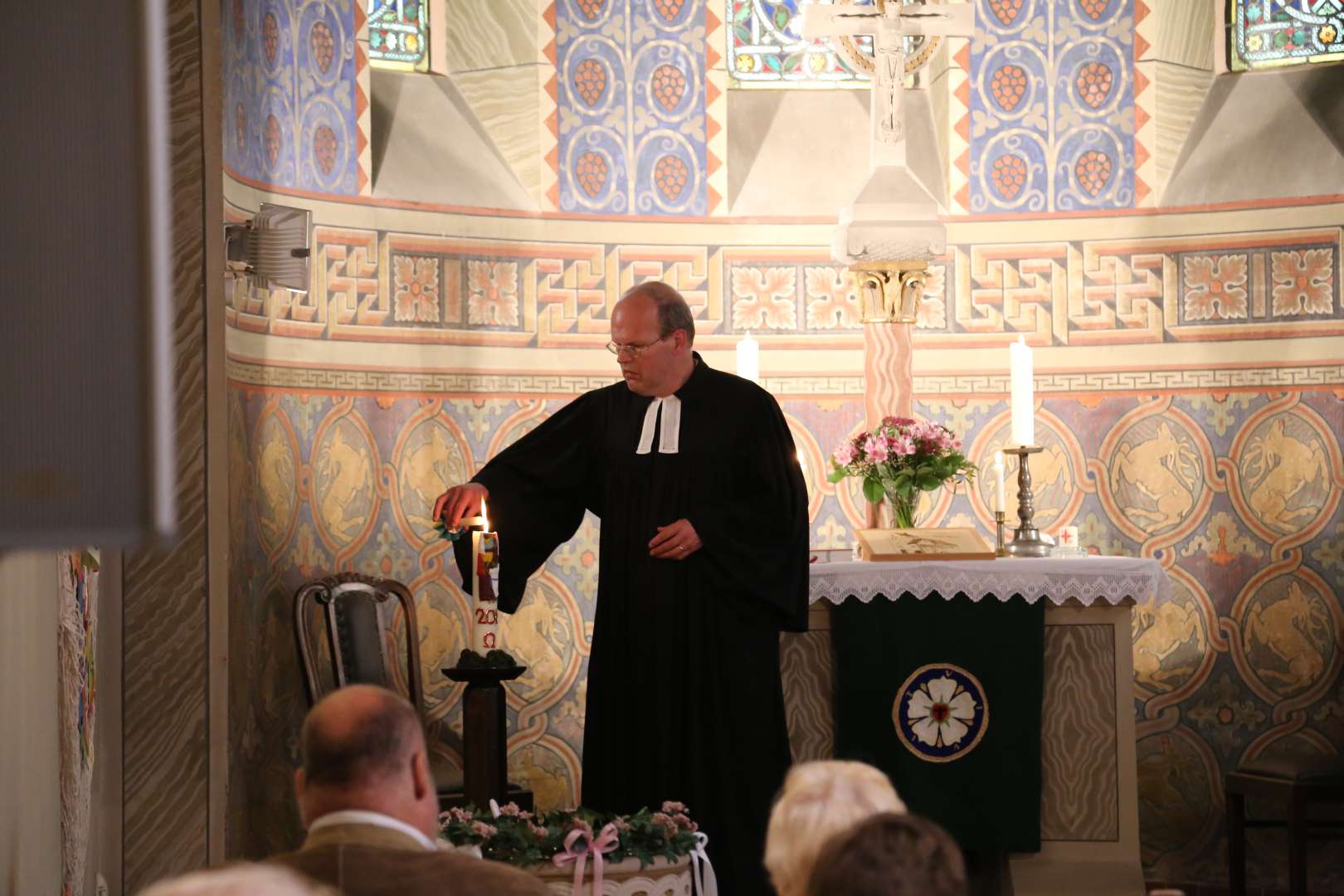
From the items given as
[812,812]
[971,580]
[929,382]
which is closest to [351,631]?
[971,580]

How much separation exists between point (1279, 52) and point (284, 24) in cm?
472

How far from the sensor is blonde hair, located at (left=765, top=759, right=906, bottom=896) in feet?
6.79

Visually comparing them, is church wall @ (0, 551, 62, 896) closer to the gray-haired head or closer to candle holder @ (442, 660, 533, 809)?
candle holder @ (442, 660, 533, 809)

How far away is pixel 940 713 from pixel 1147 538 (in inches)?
92.1

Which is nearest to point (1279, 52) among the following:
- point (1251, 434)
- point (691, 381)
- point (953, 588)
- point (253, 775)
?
point (1251, 434)

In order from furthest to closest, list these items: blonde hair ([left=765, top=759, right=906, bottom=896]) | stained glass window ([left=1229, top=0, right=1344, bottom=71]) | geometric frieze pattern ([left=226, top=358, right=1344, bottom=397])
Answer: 1. stained glass window ([left=1229, top=0, right=1344, bottom=71])
2. geometric frieze pattern ([left=226, top=358, right=1344, bottom=397])
3. blonde hair ([left=765, top=759, right=906, bottom=896])

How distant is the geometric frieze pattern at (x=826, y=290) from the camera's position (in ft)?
24.9

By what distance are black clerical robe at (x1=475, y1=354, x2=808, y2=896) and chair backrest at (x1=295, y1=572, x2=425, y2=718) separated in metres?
1.76

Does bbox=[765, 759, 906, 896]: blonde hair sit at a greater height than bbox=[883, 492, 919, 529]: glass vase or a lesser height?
lesser

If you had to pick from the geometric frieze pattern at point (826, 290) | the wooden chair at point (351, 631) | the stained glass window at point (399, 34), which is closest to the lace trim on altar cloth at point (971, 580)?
the wooden chair at point (351, 631)

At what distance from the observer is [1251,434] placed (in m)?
7.68

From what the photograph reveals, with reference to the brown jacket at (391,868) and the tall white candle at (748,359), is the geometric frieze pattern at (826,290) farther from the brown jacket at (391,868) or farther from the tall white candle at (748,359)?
the brown jacket at (391,868)

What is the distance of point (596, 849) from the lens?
394 centimetres

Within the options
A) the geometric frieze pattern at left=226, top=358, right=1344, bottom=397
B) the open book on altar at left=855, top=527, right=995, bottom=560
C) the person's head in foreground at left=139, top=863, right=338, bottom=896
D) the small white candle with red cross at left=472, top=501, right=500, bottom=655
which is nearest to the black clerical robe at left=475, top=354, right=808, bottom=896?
the small white candle with red cross at left=472, top=501, right=500, bottom=655
